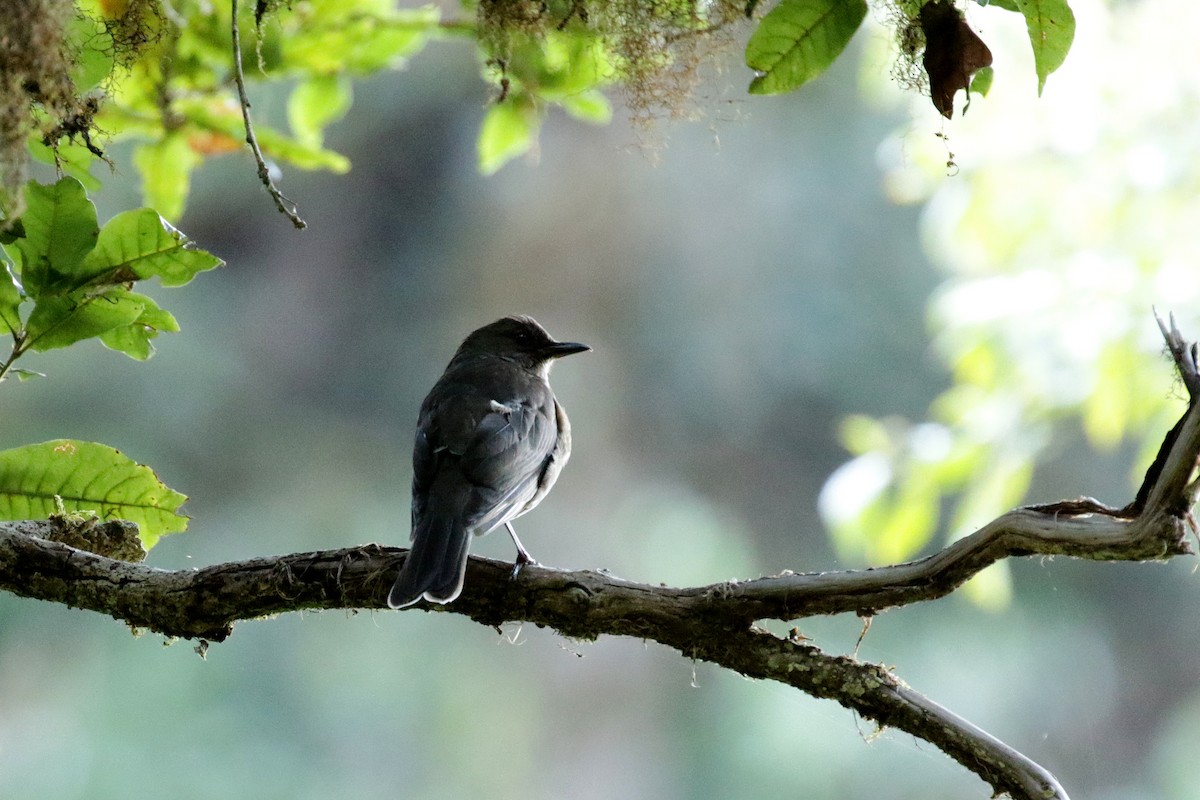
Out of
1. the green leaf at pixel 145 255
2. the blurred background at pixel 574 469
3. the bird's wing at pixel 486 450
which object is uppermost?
the blurred background at pixel 574 469

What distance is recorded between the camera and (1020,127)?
15.1 feet

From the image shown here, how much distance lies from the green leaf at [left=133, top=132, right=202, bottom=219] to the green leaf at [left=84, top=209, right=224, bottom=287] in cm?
88

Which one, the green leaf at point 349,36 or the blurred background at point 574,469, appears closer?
the green leaf at point 349,36

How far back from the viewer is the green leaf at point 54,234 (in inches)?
90.5

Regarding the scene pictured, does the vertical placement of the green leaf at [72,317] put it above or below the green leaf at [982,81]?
below

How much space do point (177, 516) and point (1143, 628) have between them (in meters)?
11.6

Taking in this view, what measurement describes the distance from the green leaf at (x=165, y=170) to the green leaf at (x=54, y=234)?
0.90m

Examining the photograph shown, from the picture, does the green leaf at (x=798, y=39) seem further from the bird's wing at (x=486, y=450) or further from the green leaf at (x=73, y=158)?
the bird's wing at (x=486, y=450)

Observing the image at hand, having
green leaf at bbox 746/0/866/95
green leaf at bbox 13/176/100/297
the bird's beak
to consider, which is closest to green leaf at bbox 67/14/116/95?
green leaf at bbox 13/176/100/297

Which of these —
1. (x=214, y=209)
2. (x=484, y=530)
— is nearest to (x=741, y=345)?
(x=214, y=209)

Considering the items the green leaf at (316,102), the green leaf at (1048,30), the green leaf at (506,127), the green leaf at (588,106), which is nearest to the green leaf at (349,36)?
the green leaf at (316,102)

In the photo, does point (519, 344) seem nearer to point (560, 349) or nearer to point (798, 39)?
point (560, 349)

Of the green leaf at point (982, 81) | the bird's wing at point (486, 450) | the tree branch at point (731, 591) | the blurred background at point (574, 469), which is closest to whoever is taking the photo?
the tree branch at point (731, 591)

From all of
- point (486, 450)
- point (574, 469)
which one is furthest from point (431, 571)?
point (574, 469)
